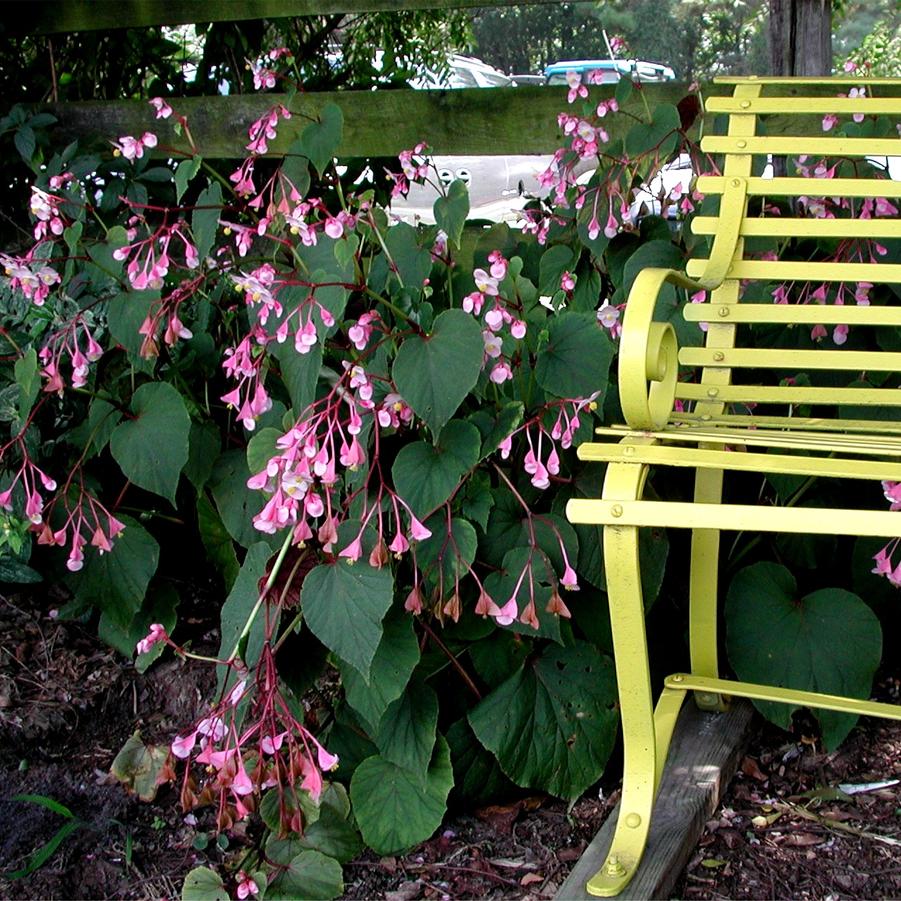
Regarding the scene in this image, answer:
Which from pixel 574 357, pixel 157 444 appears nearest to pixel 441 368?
pixel 574 357

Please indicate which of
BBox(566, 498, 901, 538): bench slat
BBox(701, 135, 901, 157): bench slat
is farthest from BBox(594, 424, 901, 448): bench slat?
BBox(701, 135, 901, 157): bench slat

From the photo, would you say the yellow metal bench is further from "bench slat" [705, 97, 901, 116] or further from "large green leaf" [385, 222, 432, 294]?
"large green leaf" [385, 222, 432, 294]

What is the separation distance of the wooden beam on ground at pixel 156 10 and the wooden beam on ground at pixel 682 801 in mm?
1853

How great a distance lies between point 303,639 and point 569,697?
1.42ft

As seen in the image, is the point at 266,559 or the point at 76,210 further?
the point at 76,210

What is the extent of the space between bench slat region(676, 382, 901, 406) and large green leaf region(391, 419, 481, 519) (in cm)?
38

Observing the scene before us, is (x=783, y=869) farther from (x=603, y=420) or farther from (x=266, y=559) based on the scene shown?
(x=266, y=559)

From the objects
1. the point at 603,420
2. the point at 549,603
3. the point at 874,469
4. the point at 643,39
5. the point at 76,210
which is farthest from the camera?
the point at 643,39

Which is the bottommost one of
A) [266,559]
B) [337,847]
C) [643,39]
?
[337,847]

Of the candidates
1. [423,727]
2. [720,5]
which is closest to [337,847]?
[423,727]

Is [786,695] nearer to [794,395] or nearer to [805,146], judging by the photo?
[794,395]

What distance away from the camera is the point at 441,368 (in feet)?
5.31

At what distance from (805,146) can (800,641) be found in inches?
32.9

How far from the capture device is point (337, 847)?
1837 mm
